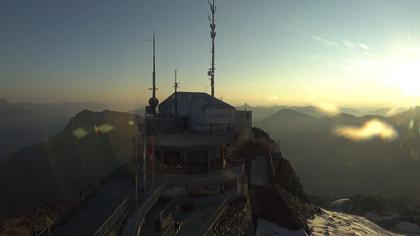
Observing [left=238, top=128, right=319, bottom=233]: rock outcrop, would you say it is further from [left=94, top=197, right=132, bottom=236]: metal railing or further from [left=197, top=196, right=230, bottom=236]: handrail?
[left=94, top=197, right=132, bottom=236]: metal railing

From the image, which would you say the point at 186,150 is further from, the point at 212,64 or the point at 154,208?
the point at 212,64

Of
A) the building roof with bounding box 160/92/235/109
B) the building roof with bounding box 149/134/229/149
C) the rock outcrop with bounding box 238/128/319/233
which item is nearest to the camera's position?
the building roof with bounding box 149/134/229/149

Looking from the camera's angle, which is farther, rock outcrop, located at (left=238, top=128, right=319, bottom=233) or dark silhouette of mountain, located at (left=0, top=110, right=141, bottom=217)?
dark silhouette of mountain, located at (left=0, top=110, right=141, bottom=217)

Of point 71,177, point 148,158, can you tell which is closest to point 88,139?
point 71,177

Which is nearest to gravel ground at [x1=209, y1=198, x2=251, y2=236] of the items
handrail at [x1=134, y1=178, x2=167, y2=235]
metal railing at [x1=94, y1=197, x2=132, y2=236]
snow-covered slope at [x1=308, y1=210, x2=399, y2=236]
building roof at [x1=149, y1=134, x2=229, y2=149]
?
handrail at [x1=134, y1=178, x2=167, y2=235]

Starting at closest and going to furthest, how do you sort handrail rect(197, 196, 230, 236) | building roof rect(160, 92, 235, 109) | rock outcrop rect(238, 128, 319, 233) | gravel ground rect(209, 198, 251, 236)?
handrail rect(197, 196, 230, 236) < gravel ground rect(209, 198, 251, 236) < rock outcrop rect(238, 128, 319, 233) < building roof rect(160, 92, 235, 109)

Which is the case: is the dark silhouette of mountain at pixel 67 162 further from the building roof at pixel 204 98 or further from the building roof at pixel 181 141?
the building roof at pixel 181 141

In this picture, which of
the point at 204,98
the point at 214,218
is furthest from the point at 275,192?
the point at 214,218

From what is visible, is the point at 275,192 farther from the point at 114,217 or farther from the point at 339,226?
the point at 114,217
